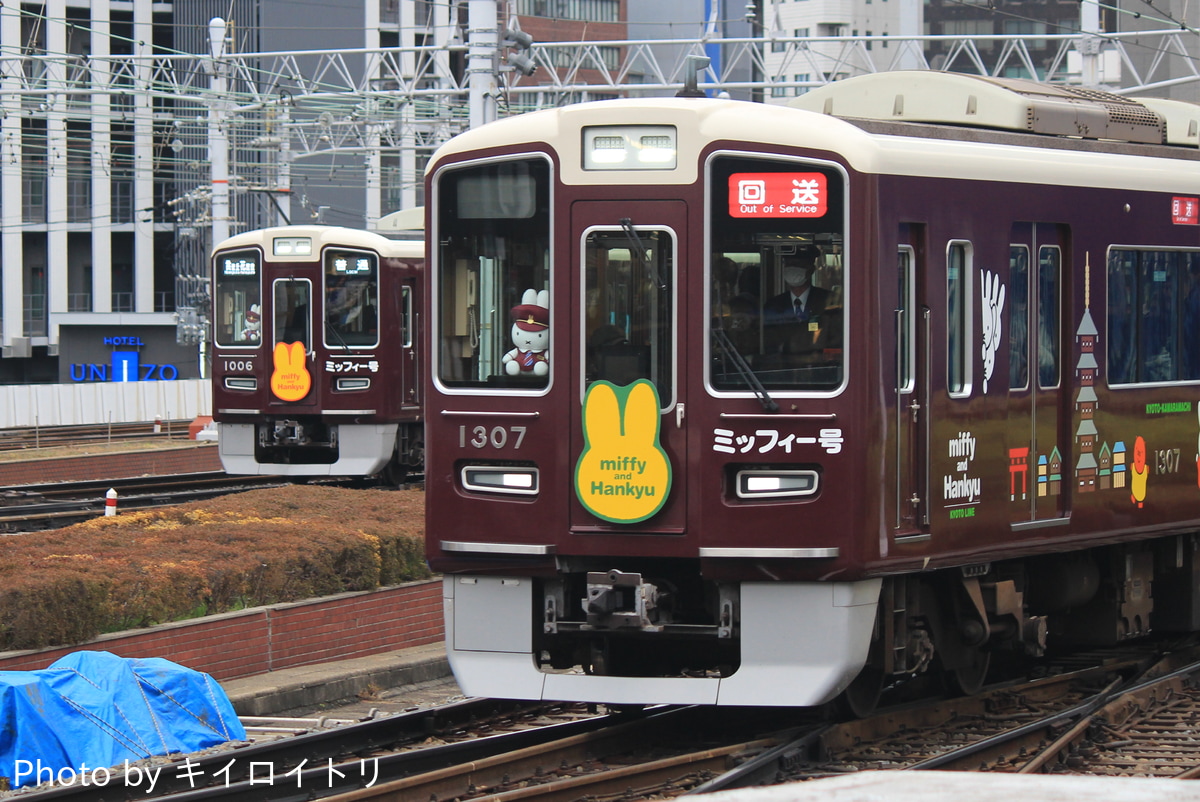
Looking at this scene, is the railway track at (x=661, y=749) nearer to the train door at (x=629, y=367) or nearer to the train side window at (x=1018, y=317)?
the train door at (x=629, y=367)

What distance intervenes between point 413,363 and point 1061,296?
567 inches

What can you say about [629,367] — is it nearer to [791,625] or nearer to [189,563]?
[791,625]

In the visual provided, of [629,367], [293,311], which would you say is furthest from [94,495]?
[629,367]

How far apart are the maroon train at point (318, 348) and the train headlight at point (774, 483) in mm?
15056

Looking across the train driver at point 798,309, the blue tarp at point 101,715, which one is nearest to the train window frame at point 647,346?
the train driver at point 798,309

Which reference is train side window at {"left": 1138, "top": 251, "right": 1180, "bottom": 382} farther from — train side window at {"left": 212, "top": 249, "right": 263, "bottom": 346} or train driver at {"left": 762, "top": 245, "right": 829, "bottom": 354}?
→ train side window at {"left": 212, "top": 249, "right": 263, "bottom": 346}

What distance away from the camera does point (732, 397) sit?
828 centimetres

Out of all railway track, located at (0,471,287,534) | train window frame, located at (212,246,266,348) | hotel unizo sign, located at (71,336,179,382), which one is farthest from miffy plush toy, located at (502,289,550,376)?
hotel unizo sign, located at (71,336,179,382)

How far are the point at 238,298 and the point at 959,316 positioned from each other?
623 inches

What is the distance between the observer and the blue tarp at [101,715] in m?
8.34

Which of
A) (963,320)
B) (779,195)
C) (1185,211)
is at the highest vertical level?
(1185,211)

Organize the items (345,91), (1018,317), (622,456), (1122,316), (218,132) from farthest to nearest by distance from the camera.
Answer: (345,91) → (218,132) → (1122,316) → (1018,317) → (622,456)

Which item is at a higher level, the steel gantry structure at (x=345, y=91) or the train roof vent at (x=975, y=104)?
the steel gantry structure at (x=345, y=91)

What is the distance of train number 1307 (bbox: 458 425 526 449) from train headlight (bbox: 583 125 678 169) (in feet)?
4.32
